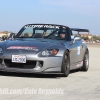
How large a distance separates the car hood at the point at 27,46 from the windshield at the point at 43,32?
0.77 m

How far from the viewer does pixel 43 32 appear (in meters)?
9.12

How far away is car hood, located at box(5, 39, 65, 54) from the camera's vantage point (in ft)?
24.8

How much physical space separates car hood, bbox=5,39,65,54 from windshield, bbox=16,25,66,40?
2.53 ft

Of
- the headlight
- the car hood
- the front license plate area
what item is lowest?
the front license plate area

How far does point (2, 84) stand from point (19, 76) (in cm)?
126

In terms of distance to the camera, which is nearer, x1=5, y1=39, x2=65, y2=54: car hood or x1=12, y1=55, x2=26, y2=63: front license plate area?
x1=12, y1=55, x2=26, y2=63: front license plate area

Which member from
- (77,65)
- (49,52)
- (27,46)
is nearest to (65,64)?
(49,52)

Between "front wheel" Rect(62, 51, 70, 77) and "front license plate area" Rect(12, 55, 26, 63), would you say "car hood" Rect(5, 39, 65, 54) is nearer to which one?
"front license plate area" Rect(12, 55, 26, 63)

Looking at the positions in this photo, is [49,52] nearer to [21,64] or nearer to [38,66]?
[38,66]

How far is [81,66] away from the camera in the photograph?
379 inches

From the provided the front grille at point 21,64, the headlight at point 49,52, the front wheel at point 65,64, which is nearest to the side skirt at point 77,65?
the front wheel at point 65,64

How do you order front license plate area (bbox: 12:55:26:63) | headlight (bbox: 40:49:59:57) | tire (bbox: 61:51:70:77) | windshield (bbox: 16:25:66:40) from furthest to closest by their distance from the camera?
windshield (bbox: 16:25:66:40) < tire (bbox: 61:51:70:77) < headlight (bbox: 40:49:59:57) < front license plate area (bbox: 12:55:26:63)

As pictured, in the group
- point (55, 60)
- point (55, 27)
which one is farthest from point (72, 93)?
point (55, 27)

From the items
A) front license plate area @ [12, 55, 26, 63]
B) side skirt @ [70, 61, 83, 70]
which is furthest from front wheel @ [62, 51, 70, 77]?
front license plate area @ [12, 55, 26, 63]
